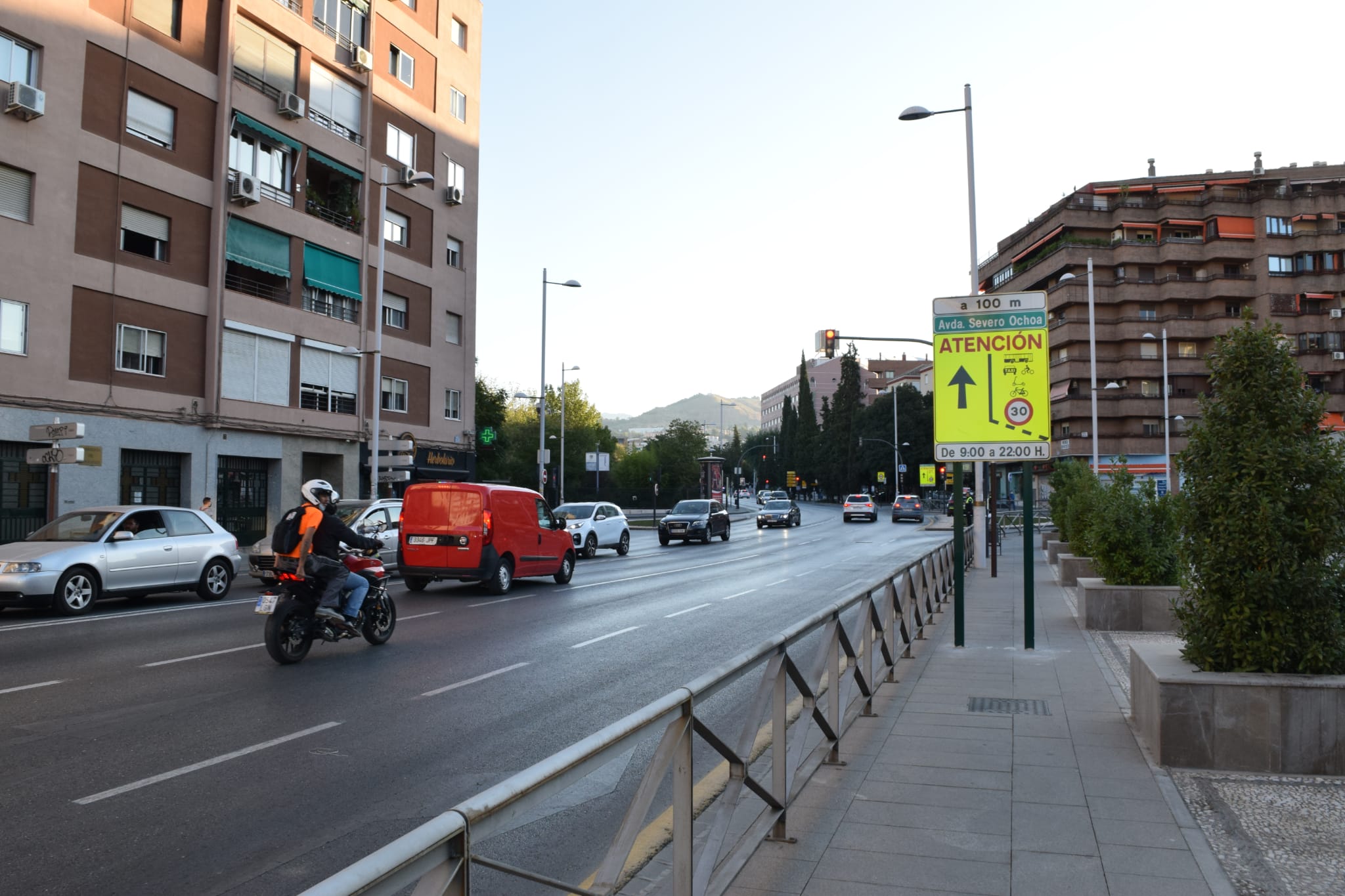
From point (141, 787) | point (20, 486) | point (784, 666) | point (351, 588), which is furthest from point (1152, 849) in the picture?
point (20, 486)

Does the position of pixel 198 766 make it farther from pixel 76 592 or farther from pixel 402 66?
pixel 402 66

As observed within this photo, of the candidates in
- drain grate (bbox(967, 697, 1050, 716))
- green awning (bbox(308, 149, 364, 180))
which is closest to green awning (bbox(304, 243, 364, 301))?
green awning (bbox(308, 149, 364, 180))

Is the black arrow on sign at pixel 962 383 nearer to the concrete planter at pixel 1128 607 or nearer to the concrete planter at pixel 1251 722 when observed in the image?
the concrete planter at pixel 1128 607

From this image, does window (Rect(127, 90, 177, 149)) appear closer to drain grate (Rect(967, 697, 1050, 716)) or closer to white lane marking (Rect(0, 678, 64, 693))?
white lane marking (Rect(0, 678, 64, 693))

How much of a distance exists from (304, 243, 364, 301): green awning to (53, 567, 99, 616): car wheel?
1750 centimetres

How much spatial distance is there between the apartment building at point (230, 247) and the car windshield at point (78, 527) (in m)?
4.80

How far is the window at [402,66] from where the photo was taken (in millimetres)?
33778

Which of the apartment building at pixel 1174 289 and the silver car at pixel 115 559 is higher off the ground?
the apartment building at pixel 1174 289

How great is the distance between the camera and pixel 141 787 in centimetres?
551

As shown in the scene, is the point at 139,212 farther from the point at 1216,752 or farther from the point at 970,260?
the point at 1216,752

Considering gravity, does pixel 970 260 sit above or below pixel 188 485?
above

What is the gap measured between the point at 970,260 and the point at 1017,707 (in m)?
16.3

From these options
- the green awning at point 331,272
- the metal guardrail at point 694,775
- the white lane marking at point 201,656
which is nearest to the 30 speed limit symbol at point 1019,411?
the metal guardrail at point 694,775

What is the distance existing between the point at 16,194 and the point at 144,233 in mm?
3305
